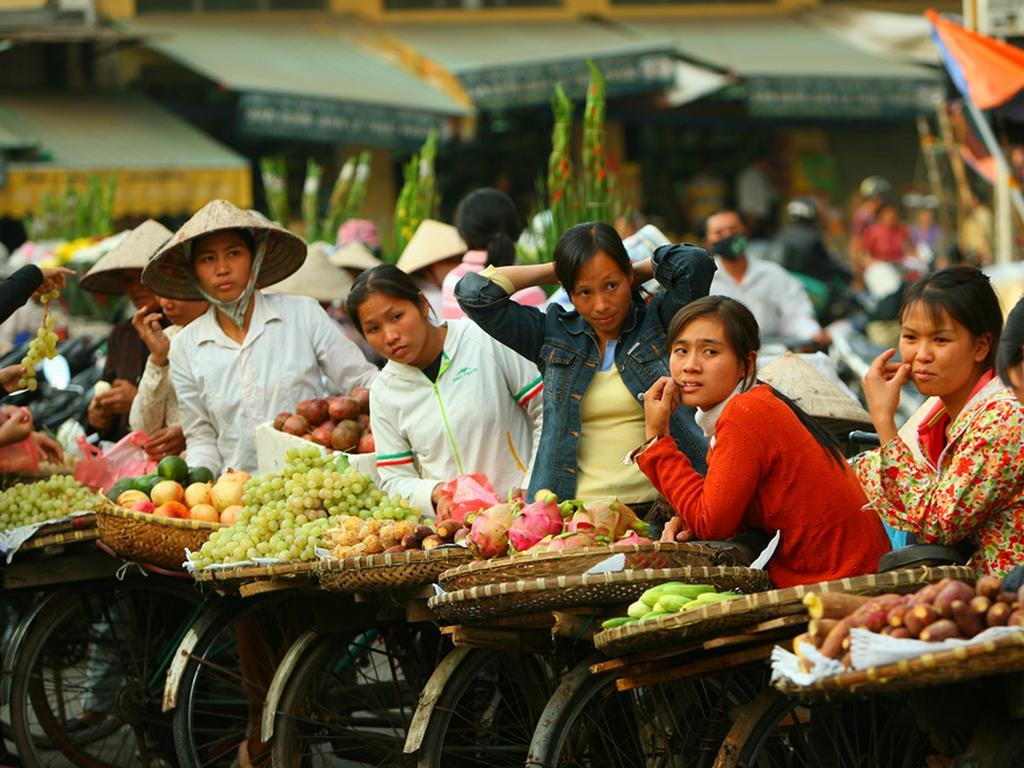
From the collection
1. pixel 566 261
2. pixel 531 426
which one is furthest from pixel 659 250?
pixel 531 426

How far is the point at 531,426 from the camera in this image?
651 centimetres

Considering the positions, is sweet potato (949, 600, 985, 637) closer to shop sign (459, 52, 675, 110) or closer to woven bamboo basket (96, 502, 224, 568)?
woven bamboo basket (96, 502, 224, 568)

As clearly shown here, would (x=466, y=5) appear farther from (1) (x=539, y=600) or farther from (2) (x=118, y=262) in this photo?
(1) (x=539, y=600)

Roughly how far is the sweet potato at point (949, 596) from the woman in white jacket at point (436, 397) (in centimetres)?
246

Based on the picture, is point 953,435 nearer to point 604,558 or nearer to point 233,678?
point 604,558

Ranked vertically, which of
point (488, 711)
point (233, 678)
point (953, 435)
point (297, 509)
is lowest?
point (233, 678)

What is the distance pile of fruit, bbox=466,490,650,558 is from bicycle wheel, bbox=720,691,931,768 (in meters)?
0.64

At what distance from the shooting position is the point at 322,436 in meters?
6.89

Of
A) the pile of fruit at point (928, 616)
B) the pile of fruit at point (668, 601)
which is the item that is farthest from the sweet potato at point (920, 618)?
the pile of fruit at point (668, 601)

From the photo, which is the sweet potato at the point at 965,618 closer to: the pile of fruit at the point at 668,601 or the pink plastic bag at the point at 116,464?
the pile of fruit at the point at 668,601

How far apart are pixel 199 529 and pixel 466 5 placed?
20403mm

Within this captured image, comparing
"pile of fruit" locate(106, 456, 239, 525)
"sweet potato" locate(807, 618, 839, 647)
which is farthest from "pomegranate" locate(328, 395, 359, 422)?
"sweet potato" locate(807, 618, 839, 647)

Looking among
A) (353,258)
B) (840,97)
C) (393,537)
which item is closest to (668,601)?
(393,537)

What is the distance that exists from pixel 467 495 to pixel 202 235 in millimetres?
1884
